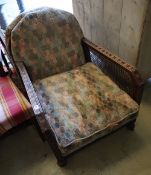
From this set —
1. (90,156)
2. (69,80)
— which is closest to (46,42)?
(69,80)

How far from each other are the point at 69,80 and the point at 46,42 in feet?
1.08

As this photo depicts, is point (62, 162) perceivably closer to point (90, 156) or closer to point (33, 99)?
point (90, 156)

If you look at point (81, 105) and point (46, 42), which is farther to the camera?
point (46, 42)

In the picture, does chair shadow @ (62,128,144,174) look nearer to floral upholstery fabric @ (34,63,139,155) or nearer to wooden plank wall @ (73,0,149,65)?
floral upholstery fabric @ (34,63,139,155)

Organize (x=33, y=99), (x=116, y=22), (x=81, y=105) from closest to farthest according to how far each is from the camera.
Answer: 1. (x=33, y=99)
2. (x=81, y=105)
3. (x=116, y=22)

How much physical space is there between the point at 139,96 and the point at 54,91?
0.56m

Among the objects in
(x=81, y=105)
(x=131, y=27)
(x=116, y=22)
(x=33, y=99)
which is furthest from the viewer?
(x=116, y=22)

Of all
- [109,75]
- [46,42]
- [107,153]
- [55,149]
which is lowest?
[107,153]

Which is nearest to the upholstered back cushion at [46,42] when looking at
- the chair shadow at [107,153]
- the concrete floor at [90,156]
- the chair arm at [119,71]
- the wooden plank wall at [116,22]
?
the chair arm at [119,71]

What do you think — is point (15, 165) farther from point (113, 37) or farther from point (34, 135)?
point (113, 37)

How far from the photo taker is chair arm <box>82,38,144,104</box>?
1115mm

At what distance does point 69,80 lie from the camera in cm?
139

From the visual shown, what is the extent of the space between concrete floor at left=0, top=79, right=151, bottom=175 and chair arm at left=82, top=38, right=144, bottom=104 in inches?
14.9

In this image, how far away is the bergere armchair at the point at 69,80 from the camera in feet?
3.63
